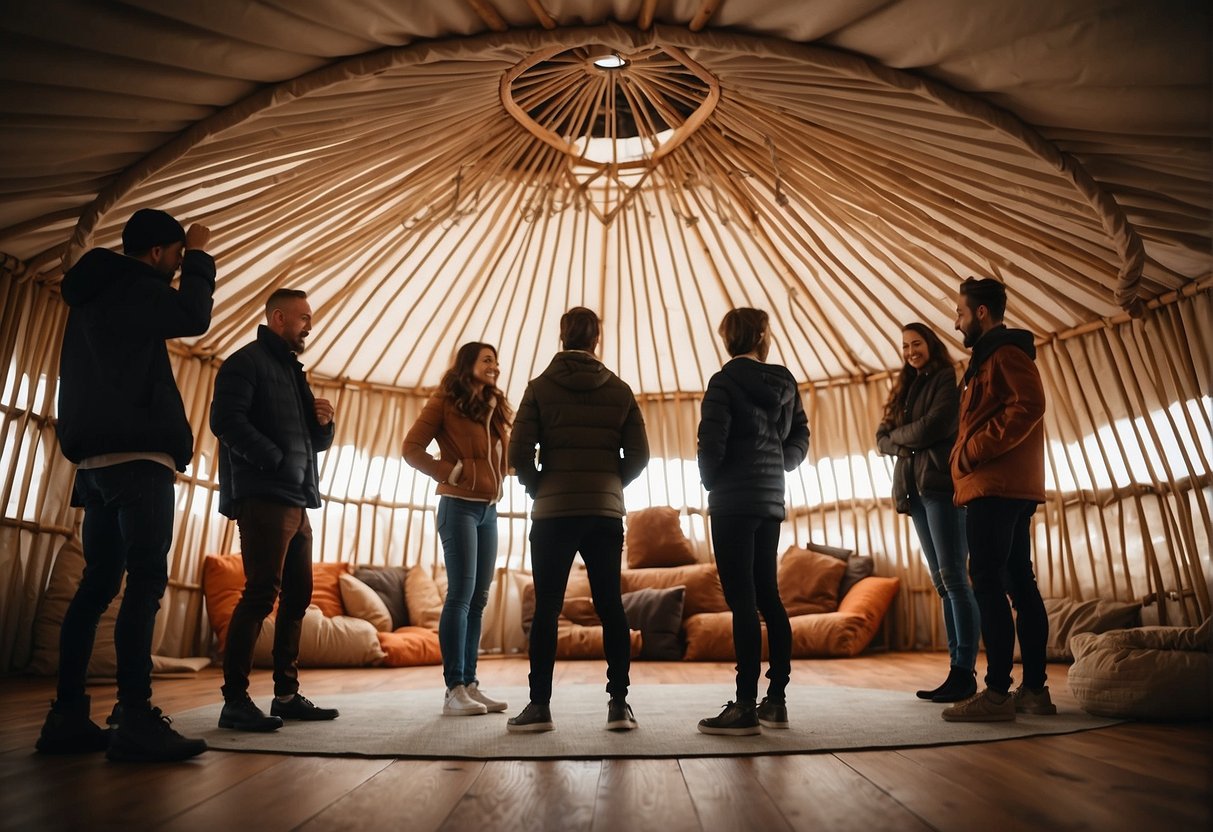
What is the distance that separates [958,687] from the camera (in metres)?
2.71

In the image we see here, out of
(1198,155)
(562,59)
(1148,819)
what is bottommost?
(1148,819)

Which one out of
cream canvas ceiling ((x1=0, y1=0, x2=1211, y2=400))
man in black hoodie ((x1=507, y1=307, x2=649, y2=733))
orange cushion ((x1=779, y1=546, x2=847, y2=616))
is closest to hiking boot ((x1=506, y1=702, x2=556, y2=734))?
man in black hoodie ((x1=507, y1=307, x2=649, y2=733))

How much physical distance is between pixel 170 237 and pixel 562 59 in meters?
1.79

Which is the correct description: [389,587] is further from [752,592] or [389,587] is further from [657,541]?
[752,592]

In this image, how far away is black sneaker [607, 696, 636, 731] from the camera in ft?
7.22

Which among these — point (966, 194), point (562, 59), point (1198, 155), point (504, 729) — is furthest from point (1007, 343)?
point (562, 59)

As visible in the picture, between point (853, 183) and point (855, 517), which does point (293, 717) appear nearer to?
point (853, 183)

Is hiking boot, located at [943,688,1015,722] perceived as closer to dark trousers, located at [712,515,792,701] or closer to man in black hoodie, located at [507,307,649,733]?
dark trousers, located at [712,515,792,701]

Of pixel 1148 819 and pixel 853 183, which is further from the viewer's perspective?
pixel 853 183

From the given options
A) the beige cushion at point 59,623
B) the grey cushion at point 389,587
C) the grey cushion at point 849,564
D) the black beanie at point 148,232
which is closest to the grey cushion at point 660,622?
the grey cushion at point 849,564

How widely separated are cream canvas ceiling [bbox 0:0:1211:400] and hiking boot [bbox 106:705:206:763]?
5.44ft

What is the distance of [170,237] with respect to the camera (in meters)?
2.06

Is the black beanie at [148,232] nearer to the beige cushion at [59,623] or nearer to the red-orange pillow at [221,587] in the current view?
the beige cushion at [59,623]

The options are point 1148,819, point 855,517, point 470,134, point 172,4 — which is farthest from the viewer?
point 855,517
